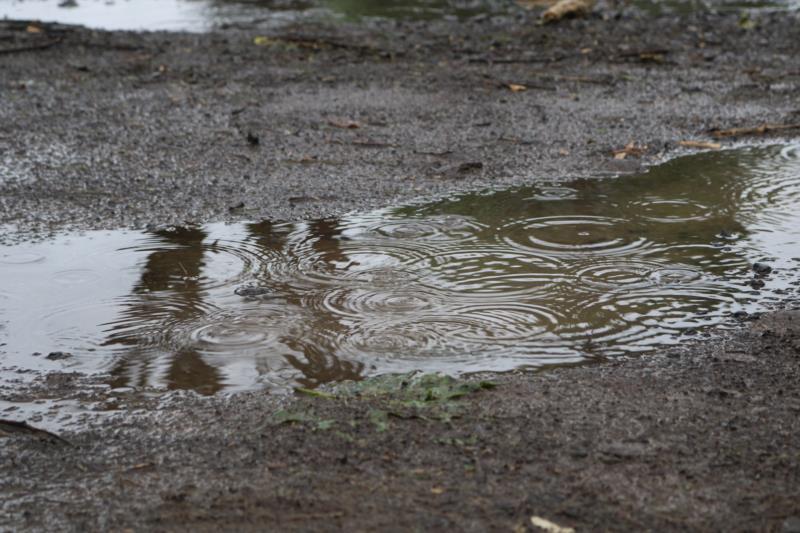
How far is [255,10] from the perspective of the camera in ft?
46.5

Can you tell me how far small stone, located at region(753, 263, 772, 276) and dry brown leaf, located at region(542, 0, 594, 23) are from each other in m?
8.03

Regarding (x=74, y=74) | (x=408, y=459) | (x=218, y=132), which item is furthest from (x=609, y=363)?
(x=74, y=74)

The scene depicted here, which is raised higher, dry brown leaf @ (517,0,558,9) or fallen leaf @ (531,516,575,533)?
dry brown leaf @ (517,0,558,9)

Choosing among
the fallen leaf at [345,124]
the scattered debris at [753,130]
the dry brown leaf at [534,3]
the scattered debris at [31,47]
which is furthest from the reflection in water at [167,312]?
the dry brown leaf at [534,3]

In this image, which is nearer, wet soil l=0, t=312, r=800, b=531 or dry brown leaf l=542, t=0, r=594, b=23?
wet soil l=0, t=312, r=800, b=531

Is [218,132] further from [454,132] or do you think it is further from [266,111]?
[454,132]

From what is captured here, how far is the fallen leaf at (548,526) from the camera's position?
2.52m

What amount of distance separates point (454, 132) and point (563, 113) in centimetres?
106

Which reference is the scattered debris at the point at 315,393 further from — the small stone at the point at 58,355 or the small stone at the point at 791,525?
the small stone at the point at 791,525

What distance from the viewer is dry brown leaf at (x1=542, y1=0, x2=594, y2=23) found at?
Answer: 11.9 m

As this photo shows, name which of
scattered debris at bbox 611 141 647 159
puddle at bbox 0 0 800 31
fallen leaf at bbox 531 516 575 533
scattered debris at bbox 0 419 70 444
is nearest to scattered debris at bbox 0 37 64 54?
puddle at bbox 0 0 800 31

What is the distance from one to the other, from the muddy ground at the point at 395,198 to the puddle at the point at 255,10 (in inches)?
45.7

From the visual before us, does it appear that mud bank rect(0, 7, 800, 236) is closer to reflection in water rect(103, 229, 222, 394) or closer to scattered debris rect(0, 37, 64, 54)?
scattered debris rect(0, 37, 64, 54)

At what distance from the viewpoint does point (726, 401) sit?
10.7 ft
